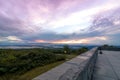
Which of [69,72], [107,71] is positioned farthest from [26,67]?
[69,72]

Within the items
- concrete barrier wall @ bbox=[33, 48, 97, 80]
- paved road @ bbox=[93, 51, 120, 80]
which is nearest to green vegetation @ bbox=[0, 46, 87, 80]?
paved road @ bbox=[93, 51, 120, 80]

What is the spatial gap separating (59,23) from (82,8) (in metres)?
5.95

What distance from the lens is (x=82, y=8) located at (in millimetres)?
11008

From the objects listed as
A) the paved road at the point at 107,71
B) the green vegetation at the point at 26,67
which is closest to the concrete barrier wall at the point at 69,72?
the paved road at the point at 107,71

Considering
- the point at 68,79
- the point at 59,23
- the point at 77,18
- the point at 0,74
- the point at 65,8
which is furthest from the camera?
the point at 59,23

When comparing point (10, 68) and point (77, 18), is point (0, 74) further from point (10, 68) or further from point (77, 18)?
point (77, 18)

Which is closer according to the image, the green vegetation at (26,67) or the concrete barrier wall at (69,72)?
the concrete barrier wall at (69,72)

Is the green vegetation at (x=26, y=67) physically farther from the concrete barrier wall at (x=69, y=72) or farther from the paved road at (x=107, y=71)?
the concrete barrier wall at (x=69, y=72)

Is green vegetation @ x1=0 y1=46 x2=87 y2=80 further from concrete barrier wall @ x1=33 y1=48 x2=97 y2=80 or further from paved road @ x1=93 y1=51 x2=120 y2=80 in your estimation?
concrete barrier wall @ x1=33 y1=48 x2=97 y2=80

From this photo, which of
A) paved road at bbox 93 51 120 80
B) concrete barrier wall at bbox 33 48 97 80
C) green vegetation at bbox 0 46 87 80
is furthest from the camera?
green vegetation at bbox 0 46 87 80

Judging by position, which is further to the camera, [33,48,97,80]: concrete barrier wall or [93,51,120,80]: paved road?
[93,51,120,80]: paved road

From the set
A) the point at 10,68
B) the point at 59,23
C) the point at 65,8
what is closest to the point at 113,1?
the point at 65,8

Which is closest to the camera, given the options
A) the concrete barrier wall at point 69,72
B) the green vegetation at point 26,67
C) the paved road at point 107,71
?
the concrete barrier wall at point 69,72

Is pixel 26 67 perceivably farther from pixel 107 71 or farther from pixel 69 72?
pixel 69 72
